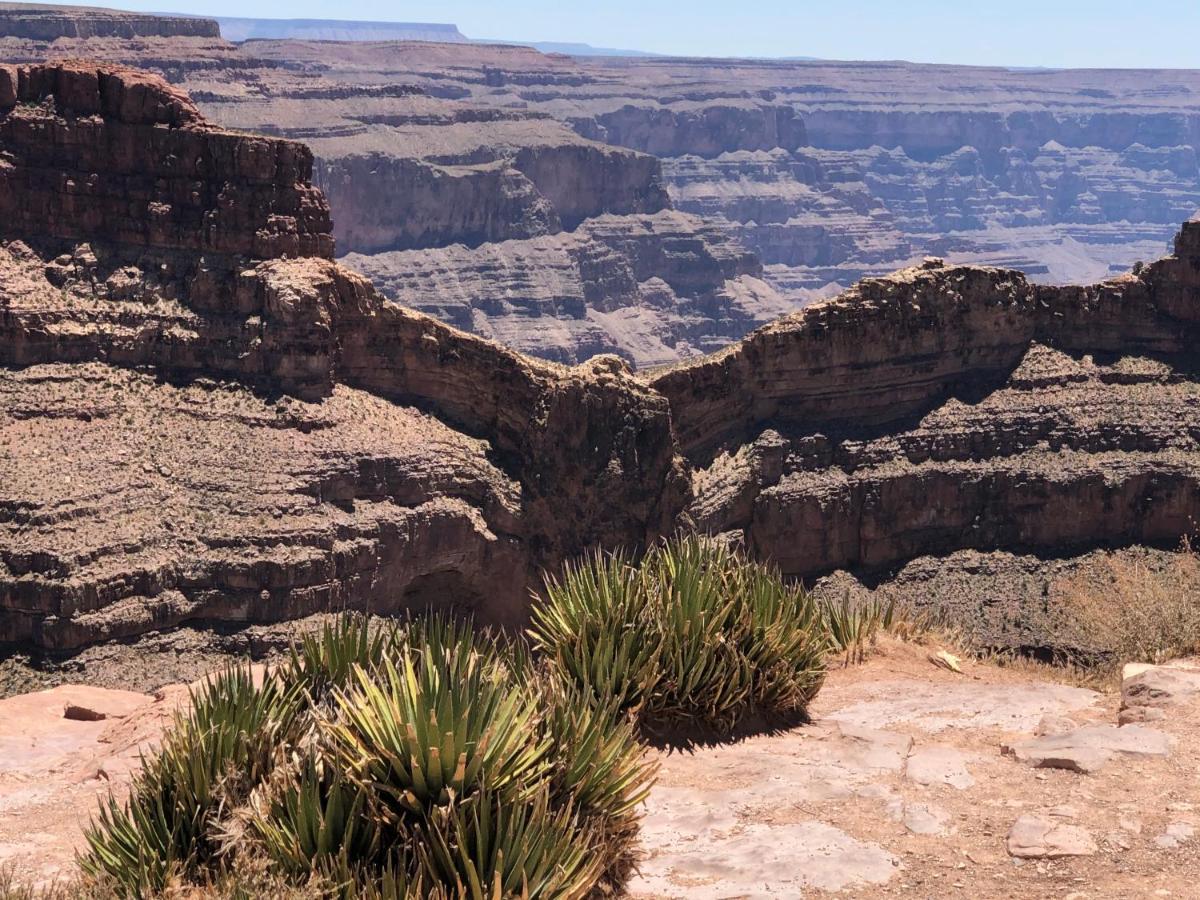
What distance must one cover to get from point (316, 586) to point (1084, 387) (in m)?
30.9

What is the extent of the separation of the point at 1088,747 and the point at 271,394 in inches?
1624

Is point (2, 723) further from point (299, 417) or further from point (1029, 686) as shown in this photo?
point (299, 417)

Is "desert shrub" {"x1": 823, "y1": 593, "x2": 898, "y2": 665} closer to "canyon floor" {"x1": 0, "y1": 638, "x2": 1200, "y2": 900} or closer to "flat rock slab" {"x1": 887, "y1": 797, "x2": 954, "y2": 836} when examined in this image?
"canyon floor" {"x1": 0, "y1": 638, "x2": 1200, "y2": 900}

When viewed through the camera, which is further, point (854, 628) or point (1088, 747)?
point (854, 628)

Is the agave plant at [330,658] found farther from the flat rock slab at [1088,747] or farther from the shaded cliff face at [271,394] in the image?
the shaded cliff face at [271,394]

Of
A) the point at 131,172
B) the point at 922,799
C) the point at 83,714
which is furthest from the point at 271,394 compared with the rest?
the point at 922,799

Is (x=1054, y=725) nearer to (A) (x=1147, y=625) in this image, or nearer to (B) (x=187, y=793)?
(A) (x=1147, y=625)

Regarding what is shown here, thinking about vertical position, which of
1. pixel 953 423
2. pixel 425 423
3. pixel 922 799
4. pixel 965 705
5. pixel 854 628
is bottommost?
pixel 425 423

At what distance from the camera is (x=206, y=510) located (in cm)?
4700

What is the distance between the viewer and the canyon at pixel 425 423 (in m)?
46.7

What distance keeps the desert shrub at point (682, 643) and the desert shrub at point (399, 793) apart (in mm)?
1705

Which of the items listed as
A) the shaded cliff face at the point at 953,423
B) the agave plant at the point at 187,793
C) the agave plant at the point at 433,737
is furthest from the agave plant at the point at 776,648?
the shaded cliff face at the point at 953,423

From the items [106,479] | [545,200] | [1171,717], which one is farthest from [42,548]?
[545,200]

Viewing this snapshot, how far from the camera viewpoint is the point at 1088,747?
559 inches
